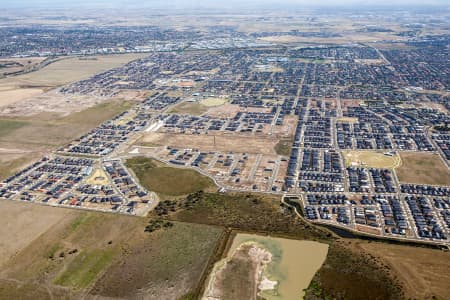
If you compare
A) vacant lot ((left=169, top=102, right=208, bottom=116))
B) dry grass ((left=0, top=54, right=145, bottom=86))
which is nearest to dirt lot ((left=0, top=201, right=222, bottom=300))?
vacant lot ((left=169, top=102, right=208, bottom=116))

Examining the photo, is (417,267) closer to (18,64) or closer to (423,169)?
(423,169)

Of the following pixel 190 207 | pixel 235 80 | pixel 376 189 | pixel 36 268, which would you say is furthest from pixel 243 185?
pixel 235 80

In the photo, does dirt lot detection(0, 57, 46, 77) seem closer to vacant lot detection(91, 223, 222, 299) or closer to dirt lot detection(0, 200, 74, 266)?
dirt lot detection(0, 200, 74, 266)

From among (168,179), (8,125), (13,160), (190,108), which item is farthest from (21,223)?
(190,108)

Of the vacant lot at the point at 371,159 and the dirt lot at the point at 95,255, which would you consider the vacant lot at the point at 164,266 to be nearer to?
the dirt lot at the point at 95,255

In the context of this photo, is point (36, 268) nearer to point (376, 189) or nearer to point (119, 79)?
point (376, 189)

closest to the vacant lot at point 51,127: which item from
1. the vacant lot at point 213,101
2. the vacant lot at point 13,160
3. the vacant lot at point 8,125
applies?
the vacant lot at point 8,125
